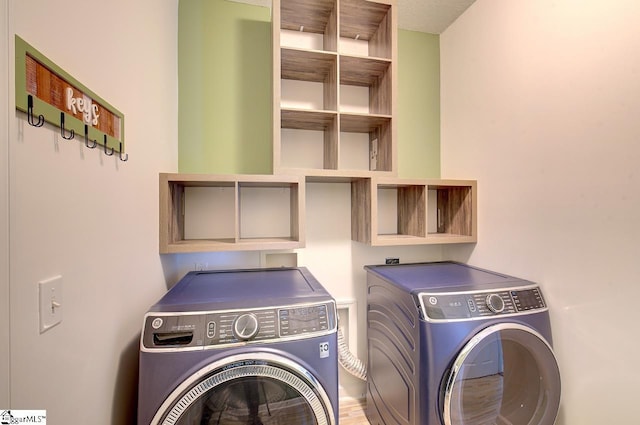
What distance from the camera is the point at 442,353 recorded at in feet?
3.66

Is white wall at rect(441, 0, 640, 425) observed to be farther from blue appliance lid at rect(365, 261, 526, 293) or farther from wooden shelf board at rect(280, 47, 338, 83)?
wooden shelf board at rect(280, 47, 338, 83)

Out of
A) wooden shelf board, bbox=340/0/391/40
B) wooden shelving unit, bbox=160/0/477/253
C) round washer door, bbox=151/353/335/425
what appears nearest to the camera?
round washer door, bbox=151/353/335/425

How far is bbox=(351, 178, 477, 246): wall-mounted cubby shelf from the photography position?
1.64 meters

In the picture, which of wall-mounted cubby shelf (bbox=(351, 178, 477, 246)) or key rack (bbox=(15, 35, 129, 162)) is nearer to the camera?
key rack (bbox=(15, 35, 129, 162))

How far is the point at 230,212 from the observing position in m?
1.72

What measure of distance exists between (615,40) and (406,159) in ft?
3.69

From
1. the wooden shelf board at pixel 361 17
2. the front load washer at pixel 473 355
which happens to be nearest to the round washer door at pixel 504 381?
the front load washer at pixel 473 355

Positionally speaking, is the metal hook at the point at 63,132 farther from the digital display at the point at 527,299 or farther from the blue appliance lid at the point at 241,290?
the digital display at the point at 527,299

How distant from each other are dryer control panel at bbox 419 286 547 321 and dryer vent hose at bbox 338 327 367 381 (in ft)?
2.60

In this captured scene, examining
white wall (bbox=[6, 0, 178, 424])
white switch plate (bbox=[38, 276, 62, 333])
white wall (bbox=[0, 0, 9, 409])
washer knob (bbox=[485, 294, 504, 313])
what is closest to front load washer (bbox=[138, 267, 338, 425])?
white wall (bbox=[6, 0, 178, 424])

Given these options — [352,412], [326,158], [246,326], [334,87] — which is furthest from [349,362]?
[334,87]

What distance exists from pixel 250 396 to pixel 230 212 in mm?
1043

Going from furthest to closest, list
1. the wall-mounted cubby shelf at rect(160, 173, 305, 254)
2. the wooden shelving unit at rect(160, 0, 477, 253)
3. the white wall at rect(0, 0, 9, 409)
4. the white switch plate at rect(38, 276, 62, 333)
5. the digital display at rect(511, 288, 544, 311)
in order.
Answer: the wooden shelving unit at rect(160, 0, 477, 253) < the wall-mounted cubby shelf at rect(160, 173, 305, 254) < the digital display at rect(511, 288, 544, 311) < the white switch plate at rect(38, 276, 62, 333) < the white wall at rect(0, 0, 9, 409)

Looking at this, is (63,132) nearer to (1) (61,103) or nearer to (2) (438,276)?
(1) (61,103)
